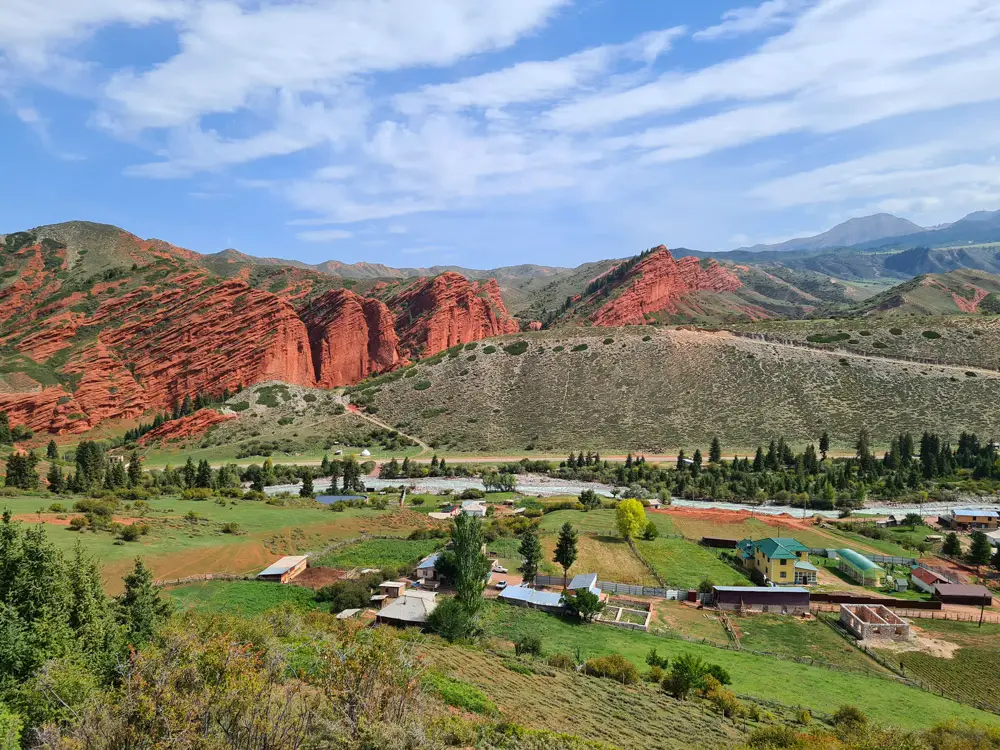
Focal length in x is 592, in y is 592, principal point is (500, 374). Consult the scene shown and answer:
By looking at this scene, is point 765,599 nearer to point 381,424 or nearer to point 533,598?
point 533,598

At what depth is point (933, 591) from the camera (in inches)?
1415

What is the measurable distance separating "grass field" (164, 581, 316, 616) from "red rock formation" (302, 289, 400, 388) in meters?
89.3

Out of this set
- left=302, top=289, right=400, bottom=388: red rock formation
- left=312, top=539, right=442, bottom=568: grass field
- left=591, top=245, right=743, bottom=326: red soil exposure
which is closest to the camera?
left=312, top=539, right=442, bottom=568: grass field

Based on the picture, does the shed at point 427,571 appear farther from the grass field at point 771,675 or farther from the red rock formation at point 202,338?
the red rock formation at point 202,338

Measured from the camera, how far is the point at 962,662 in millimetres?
27750

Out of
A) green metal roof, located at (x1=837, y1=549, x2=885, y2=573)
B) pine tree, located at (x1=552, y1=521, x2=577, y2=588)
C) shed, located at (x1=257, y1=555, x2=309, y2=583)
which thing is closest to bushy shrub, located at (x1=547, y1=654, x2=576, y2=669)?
pine tree, located at (x1=552, y1=521, x2=577, y2=588)

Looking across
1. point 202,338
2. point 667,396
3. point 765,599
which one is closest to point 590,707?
point 765,599

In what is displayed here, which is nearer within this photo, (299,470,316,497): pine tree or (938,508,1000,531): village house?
(938,508,1000,531): village house

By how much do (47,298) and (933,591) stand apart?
12365cm

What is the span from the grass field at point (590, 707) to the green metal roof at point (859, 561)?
957 inches

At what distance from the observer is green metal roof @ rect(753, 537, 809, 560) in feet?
123

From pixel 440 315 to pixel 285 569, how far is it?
103 metres

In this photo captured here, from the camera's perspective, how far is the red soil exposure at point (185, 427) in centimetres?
8369

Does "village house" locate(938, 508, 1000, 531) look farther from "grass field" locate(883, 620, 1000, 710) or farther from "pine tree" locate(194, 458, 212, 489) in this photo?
"pine tree" locate(194, 458, 212, 489)
